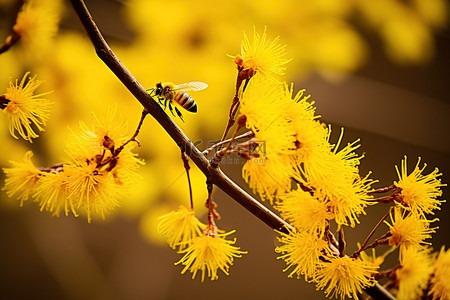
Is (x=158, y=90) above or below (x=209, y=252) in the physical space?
Result: above

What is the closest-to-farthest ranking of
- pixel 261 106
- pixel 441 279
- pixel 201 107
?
pixel 261 106, pixel 441 279, pixel 201 107

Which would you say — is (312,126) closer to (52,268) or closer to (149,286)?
(149,286)

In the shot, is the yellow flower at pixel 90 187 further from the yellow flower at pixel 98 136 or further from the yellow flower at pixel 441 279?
the yellow flower at pixel 441 279

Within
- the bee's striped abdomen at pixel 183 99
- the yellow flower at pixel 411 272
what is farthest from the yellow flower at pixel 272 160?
the yellow flower at pixel 411 272

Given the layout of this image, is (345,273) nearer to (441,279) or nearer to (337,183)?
(337,183)

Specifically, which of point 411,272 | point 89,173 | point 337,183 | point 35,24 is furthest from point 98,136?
point 411,272

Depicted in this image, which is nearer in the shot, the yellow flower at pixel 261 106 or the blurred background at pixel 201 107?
the yellow flower at pixel 261 106
